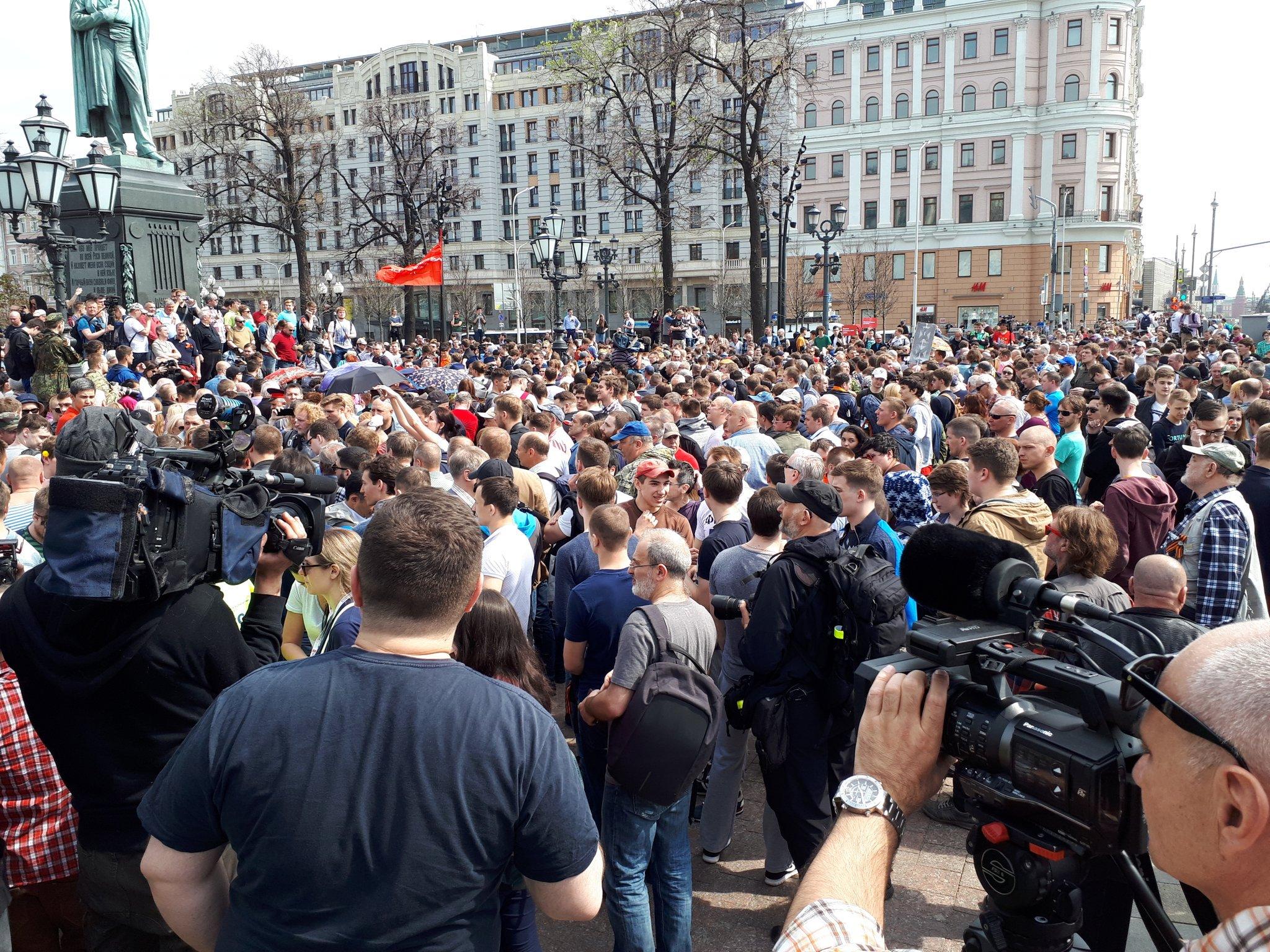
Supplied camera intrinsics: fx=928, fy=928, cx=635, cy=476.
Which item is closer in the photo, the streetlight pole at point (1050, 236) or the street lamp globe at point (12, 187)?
the street lamp globe at point (12, 187)

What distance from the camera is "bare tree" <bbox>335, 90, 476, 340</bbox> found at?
2093 inches

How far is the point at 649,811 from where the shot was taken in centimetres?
375

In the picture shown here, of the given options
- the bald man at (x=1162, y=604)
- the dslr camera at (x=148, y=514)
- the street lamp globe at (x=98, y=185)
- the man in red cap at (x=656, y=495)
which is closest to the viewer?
the dslr camera at (x=148, y=514)

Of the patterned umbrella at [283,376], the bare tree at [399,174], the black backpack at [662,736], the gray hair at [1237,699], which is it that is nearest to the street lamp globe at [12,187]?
the patterned umbrella at [283,376]

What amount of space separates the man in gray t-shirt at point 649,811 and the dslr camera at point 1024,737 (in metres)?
1.87

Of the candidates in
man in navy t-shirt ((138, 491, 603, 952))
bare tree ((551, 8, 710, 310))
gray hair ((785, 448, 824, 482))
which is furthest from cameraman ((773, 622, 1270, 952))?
bare tree ((551, 8, 710, 310))

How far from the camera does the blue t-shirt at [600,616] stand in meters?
4.41

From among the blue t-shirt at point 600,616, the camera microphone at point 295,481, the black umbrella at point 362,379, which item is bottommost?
the blue t-shirt at point 600,616

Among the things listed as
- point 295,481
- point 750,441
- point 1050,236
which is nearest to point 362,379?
point 750,441

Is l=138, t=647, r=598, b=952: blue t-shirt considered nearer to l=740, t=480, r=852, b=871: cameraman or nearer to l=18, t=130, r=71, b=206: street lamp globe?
l=740, t=480, r=852, b=871: cameraman

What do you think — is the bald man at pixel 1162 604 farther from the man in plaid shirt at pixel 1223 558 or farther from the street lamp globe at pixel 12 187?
the street lamp globe at pixel 12 187

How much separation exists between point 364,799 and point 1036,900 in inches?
54.8

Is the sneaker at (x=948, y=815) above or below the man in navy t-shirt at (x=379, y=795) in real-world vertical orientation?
below

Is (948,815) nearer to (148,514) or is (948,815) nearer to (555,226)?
(148,514)
